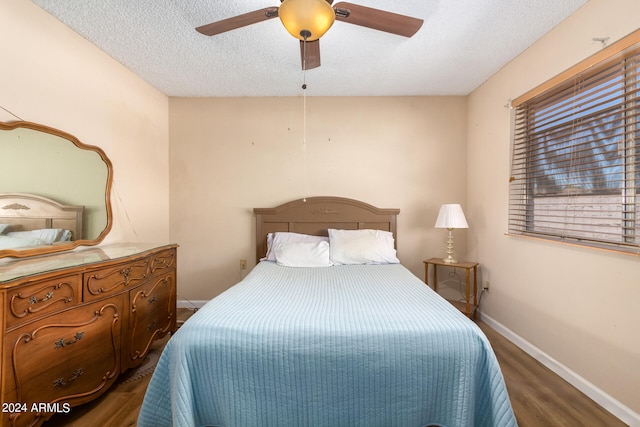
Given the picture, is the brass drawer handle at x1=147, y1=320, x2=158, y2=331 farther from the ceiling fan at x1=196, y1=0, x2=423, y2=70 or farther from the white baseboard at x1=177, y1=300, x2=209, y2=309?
the ceiling fan at x1=196, y1=0, x2=423, y2=70

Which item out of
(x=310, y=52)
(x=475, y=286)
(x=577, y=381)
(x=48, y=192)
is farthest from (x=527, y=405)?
(x=48, y=192)

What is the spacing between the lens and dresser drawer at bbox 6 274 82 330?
1.21 metres

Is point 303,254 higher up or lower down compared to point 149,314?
higher up

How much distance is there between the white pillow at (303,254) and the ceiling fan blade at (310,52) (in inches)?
61.1

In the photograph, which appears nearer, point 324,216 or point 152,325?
point 152,325

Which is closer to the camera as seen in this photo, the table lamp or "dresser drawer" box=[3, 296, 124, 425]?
"dresser drawer" box=[3, 296, 124, 425]

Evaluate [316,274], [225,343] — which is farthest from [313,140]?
[225,343]

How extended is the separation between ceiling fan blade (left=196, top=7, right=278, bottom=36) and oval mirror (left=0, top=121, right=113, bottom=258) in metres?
1.32

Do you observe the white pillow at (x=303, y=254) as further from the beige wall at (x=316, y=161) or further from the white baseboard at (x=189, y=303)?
the white baseboard at (x=189, y=303)

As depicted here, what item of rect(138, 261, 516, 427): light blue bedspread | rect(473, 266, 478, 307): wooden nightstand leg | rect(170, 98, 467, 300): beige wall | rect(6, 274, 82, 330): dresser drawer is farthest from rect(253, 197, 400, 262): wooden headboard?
rect(138, 261, 516, 427): light blue bedspread

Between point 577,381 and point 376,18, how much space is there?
2.55 metres

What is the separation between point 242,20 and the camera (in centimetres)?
148

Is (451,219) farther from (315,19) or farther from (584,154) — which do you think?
(315,19)

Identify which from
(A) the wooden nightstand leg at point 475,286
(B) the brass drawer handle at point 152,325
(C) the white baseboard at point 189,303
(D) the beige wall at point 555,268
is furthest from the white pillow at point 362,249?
(C) the white baseboard at point 189,303
